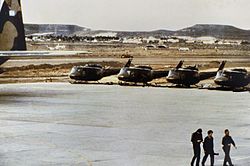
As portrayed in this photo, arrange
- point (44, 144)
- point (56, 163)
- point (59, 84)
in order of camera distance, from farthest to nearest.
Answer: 1. point (59, 84)
2. point (44, 144)
3. point (56, 163)

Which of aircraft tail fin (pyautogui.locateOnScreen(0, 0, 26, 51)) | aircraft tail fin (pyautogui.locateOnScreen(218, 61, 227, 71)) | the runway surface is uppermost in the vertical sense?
aircraft tail fin (pyautogui.locateOnScreen(0, 0, 26, 51))

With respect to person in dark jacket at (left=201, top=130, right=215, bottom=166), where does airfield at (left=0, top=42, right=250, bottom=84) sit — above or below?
above

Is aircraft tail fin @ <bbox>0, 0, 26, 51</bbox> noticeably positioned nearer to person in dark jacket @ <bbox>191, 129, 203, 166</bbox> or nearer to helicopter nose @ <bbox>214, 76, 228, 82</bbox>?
helicopter nose @ <bbox>214, 76, 228, 82</bbox>

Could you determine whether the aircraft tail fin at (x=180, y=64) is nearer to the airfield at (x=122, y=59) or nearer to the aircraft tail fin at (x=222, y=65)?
the airfield at (x=122, y=59)

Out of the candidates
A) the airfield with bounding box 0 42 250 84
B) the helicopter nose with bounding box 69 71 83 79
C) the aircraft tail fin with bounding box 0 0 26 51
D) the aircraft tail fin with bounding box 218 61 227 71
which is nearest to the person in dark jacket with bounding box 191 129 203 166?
the airfield with bounding box 0 42 250 84

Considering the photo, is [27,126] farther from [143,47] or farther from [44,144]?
[143,47]

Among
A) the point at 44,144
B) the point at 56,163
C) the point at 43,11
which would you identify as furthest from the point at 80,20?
the point at 56,163
